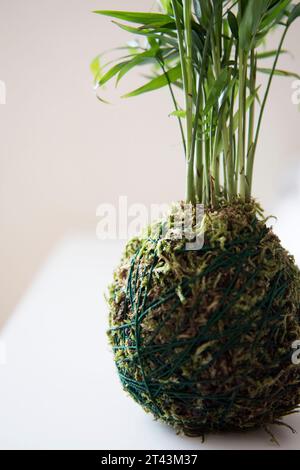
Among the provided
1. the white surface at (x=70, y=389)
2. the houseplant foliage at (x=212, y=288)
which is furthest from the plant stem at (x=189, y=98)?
the white surface at (x=70, y=389)

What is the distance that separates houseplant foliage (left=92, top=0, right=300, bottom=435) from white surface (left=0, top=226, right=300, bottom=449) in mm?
41

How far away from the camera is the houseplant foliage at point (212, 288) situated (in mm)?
673

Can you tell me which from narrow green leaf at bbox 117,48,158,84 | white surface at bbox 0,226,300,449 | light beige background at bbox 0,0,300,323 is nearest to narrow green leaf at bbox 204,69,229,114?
narrow green leaf at bbox 117,48,158,84

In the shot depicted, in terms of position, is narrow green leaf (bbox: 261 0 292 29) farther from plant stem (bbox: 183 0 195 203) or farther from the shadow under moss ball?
the shadow under moss ball

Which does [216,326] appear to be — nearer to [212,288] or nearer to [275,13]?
[212,288]

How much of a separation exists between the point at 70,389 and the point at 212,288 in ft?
1.32

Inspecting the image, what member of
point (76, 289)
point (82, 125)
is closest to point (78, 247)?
point (76, 289)

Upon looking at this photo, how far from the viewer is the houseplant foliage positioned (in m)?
0.67

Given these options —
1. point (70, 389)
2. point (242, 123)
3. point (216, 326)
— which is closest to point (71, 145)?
point (70, 389)

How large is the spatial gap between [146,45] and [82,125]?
1.10 meters

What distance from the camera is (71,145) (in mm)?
1905

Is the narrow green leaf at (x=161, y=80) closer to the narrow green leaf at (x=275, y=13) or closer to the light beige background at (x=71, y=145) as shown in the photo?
the narrow green leaf at (x=275, y=13)

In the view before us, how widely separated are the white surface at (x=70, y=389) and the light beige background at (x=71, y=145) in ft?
0.88

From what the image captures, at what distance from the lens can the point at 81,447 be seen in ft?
2.45
